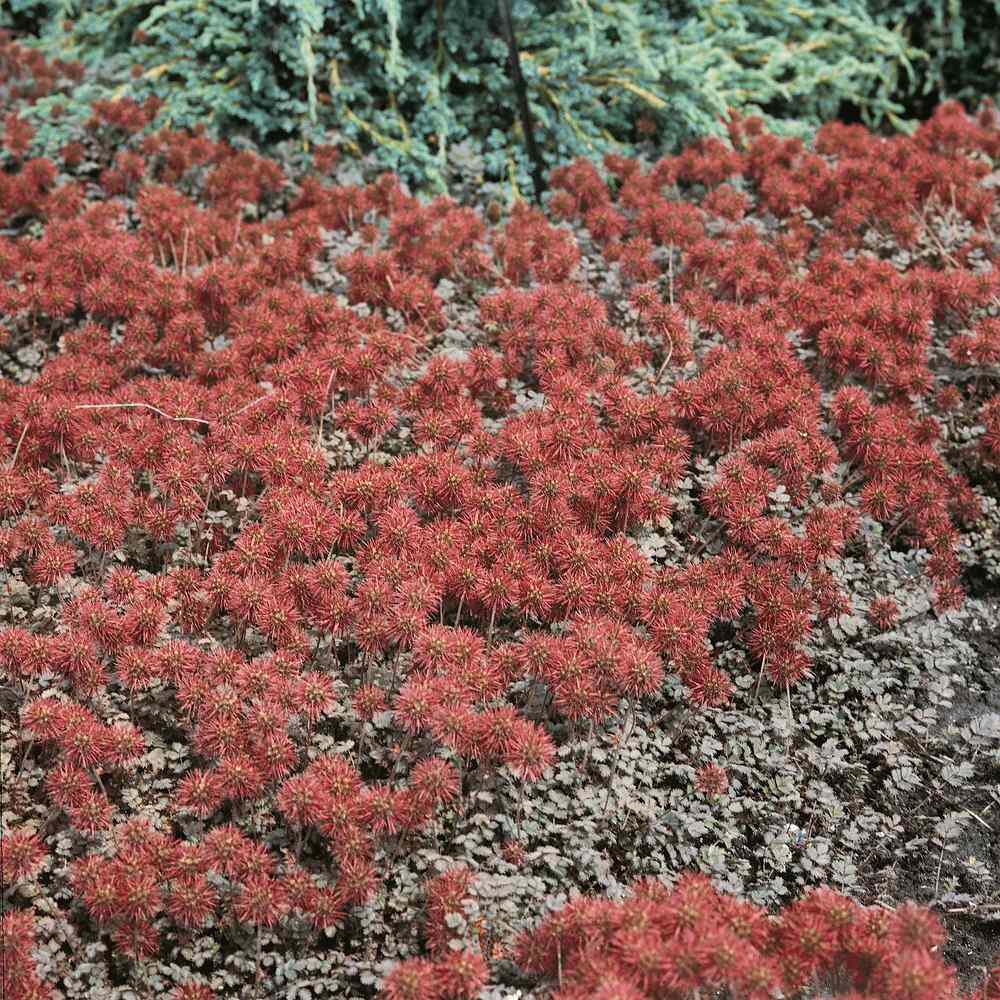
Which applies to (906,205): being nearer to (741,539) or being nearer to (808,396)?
(808,396)

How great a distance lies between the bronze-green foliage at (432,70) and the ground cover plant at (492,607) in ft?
2.80

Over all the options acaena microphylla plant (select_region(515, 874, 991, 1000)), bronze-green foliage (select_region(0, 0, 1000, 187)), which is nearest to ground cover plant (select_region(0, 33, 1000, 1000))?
acaena microphylla plant (select_region(515, 874, 991, 1000))

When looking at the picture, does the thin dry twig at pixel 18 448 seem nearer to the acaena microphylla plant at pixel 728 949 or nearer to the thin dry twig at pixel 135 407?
the thin dry twig at pixel 135 407

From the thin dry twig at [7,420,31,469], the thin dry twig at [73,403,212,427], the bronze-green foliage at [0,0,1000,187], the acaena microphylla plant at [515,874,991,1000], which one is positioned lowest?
the acaena microphylla plant at [515,874,991,1000]

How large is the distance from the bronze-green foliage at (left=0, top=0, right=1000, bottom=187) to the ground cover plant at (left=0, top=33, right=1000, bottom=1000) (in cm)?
85

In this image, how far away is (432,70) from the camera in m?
5.82

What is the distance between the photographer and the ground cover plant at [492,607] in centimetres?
268

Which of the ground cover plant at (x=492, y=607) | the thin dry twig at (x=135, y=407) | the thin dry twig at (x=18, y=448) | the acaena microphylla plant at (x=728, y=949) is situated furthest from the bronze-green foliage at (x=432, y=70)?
the acaena microphylla plant at (x=728, y=949)

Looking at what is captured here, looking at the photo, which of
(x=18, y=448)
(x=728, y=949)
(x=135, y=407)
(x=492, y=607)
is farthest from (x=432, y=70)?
(x=728, y=949)

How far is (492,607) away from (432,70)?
3.64 metres

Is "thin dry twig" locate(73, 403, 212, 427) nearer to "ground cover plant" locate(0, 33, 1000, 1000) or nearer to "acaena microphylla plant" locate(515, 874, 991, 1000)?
"ground cover plant" locate(0, 33, 1000, 1000)

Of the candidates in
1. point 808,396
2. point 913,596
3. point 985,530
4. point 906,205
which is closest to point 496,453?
point 808,396

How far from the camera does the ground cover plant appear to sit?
268cm

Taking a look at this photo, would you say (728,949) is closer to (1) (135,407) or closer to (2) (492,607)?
(2) (492,607)
